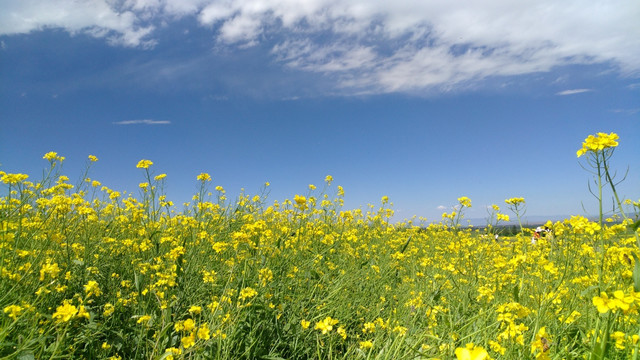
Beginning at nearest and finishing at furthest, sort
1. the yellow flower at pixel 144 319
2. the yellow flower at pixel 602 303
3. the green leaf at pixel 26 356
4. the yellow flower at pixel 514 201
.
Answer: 1. the yellow flower at pixel 602 303
2. the green leaf at pixel 26 356
3. the yellow flower at pixel 144 319
4. the yellow flower at pixel 514 201

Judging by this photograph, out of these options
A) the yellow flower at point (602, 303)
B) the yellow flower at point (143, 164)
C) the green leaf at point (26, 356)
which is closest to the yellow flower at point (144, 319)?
the green leaf at point (26, 356)

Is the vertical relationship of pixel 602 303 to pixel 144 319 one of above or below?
above

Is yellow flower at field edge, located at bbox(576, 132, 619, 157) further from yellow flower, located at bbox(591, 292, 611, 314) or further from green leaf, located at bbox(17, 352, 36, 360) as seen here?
green leaf, located at bbox(17, 352, 36, 360)

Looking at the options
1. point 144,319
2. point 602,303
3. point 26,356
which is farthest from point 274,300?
point 602,303

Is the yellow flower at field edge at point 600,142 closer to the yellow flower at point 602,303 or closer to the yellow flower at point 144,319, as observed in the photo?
the yellow flower at point 602,303

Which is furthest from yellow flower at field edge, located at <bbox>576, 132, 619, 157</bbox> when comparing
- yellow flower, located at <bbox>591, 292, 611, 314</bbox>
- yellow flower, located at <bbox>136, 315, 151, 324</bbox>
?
yellow flower, located at <bbox>136, 315, 151, 324</bbox>

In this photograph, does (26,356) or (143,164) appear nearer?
(26,356)

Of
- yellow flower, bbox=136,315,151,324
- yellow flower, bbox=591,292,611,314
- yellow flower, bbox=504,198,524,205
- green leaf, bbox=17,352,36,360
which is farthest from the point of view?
yellow flower, bbox=504,198,524,205

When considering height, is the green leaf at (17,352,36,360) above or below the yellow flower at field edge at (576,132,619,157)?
below

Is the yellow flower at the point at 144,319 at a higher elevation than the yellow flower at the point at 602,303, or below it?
below

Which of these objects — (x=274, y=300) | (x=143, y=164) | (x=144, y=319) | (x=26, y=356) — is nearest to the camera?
(x=26, y=356)

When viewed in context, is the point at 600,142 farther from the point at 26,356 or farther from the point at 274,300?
the point at 26,356

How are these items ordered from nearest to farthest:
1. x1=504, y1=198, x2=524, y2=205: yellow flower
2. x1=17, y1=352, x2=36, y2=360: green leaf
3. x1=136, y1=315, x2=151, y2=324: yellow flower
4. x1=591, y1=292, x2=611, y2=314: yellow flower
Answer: x1=591, y1=292, x2=611, y2=314: yellow flower, x1=17, y1=352, x2=36, y2=360: green leaf, x1=136, y1=315, x2=151, y2=324: yellow flower, x1=504, y1=198, x2=524, y2=205: yellow flower

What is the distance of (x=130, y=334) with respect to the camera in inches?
84.0
